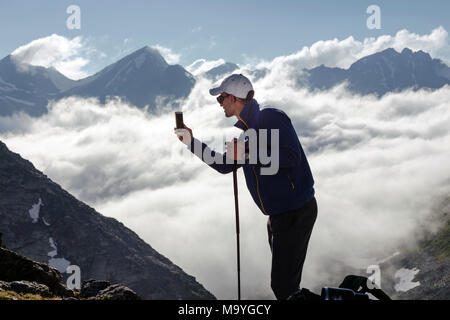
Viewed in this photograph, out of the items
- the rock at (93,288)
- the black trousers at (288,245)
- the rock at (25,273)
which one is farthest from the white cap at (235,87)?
the rock at (25,273)

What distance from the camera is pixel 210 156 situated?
7.59 m

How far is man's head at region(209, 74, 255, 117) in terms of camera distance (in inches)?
284

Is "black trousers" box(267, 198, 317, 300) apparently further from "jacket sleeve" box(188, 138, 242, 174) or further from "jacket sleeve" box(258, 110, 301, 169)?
"jacket sleeve" box(188, 138, 242, 174)

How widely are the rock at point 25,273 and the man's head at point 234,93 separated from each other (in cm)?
946

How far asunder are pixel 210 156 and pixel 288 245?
2.16m

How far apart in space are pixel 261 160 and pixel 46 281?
10.5 m

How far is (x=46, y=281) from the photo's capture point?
13625mm

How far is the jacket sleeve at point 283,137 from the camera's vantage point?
255 inches

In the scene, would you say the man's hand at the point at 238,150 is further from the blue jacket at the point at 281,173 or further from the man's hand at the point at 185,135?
the man's hand at the point at 185,135

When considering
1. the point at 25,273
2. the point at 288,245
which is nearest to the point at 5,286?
the point at 25,273

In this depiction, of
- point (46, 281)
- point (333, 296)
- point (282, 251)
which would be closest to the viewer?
point (333, 296)

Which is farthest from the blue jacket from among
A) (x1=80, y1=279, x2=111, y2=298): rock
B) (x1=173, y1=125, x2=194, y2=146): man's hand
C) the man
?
(x1=80, y1=279, x2=111, y2=298): rock
